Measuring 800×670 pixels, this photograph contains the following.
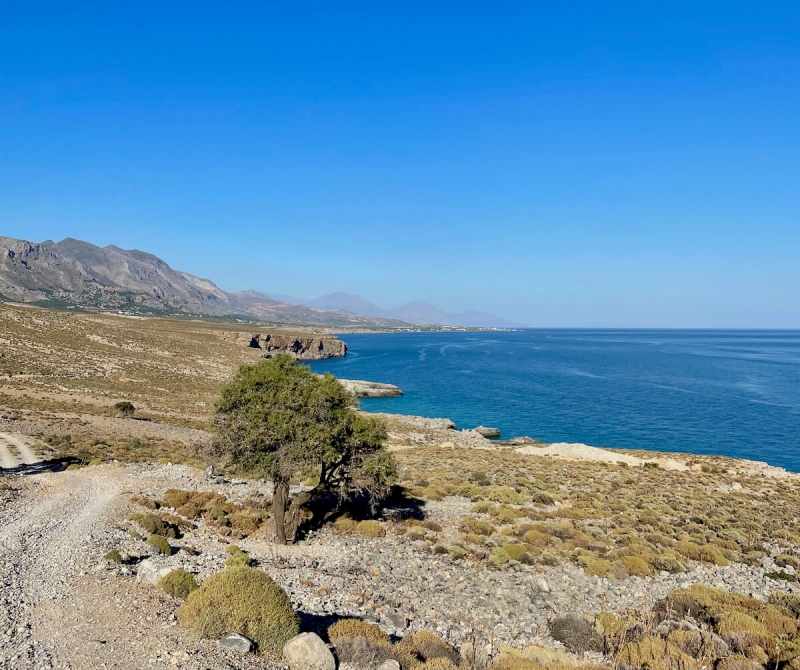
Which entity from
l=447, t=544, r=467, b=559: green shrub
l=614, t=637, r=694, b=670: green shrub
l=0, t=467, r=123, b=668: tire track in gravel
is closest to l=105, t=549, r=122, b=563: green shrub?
l=0, t=467, r=123, b=668: tire track in gravel

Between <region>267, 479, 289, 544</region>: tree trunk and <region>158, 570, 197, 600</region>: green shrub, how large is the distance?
285 inches

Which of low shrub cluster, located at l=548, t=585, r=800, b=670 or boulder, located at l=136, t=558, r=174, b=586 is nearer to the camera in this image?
low shrub cluster, located at l=548, t=585, r=800, b=670

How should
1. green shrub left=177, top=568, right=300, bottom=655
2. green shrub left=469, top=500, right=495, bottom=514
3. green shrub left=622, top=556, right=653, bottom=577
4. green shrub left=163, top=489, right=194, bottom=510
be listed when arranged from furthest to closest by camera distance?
green shrub left=469, top=500, right=495, bottom=514 → green shrub left=163, top=489, right=194, bottom=510 → green shrub left=622, top=556, right=653, bottom=577 → green shrub left=177, top=568, right=300, bottom=655

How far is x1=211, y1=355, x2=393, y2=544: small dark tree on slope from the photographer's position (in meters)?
19.3

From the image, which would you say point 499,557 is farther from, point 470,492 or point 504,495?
point 470,492

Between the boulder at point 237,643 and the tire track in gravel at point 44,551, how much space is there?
9.57ft

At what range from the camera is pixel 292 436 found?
63.8 ft

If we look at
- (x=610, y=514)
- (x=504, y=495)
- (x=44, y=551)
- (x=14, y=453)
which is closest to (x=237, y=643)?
(x=44, y=551)

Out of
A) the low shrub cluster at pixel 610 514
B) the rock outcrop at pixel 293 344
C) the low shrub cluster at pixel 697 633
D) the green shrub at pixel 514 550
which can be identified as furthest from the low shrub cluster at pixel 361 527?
the rock outcrop at pixel 293 344

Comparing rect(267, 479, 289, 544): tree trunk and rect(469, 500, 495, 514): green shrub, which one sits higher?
rect(267, 479, 289, 544): tree trunk

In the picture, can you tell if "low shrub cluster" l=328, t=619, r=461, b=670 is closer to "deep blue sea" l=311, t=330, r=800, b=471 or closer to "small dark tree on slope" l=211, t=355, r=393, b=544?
"small dark tree on slope" l=211, t=355, r=393, b=544

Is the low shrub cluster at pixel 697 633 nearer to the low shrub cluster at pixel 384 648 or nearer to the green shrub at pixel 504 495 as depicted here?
the low shrub cluster at pixel 384 648

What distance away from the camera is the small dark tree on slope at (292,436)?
1930cm

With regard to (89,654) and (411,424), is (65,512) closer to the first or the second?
(89,654)
